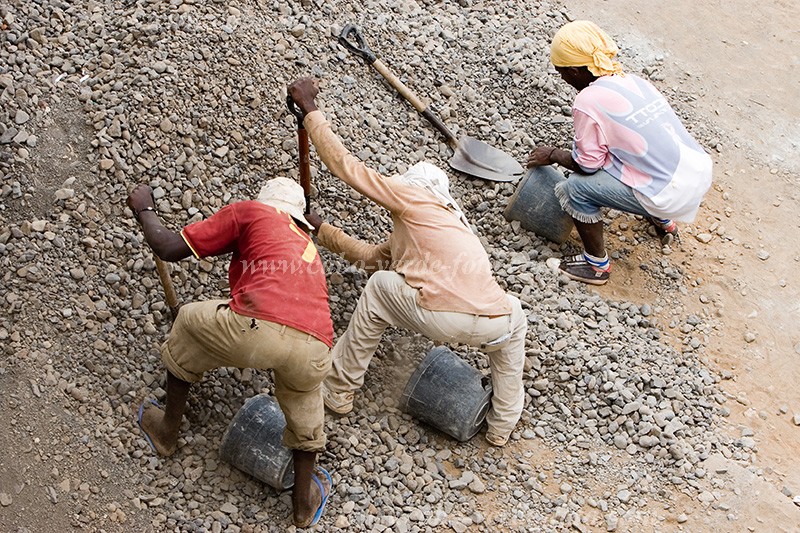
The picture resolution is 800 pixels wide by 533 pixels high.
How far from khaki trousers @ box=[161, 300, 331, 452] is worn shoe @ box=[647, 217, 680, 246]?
2676mm

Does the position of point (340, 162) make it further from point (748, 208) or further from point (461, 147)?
point (748, 208)

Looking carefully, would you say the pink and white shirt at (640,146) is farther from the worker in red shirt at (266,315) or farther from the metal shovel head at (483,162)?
the worker in red shirt at (266,315)

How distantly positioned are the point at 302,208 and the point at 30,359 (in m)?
1.46

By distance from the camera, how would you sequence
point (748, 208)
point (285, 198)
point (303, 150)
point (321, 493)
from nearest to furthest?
point (285, 198) → point (321, 493) → point (303, 150) → point (748, 208)

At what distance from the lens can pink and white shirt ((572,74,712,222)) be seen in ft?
16.8

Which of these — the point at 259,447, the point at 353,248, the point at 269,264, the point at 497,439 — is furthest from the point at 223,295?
the point at 497,439

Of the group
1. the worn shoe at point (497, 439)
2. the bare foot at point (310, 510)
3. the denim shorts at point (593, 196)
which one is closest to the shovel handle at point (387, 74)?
the denim shorts at point (593, 196)

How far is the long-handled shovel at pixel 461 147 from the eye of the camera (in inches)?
229

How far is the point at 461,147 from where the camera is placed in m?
5.86

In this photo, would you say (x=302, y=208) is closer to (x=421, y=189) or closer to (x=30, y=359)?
(x=421, y=189)

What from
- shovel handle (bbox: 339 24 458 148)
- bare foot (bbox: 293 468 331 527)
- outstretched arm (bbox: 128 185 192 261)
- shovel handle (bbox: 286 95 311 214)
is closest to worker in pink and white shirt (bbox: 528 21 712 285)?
shovel handle (bbox: 339 24 458 148)

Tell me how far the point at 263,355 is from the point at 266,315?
6.5 inches

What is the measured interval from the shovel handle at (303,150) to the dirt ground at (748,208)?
1782 mm

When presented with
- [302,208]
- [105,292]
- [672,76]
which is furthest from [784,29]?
[105,292]
